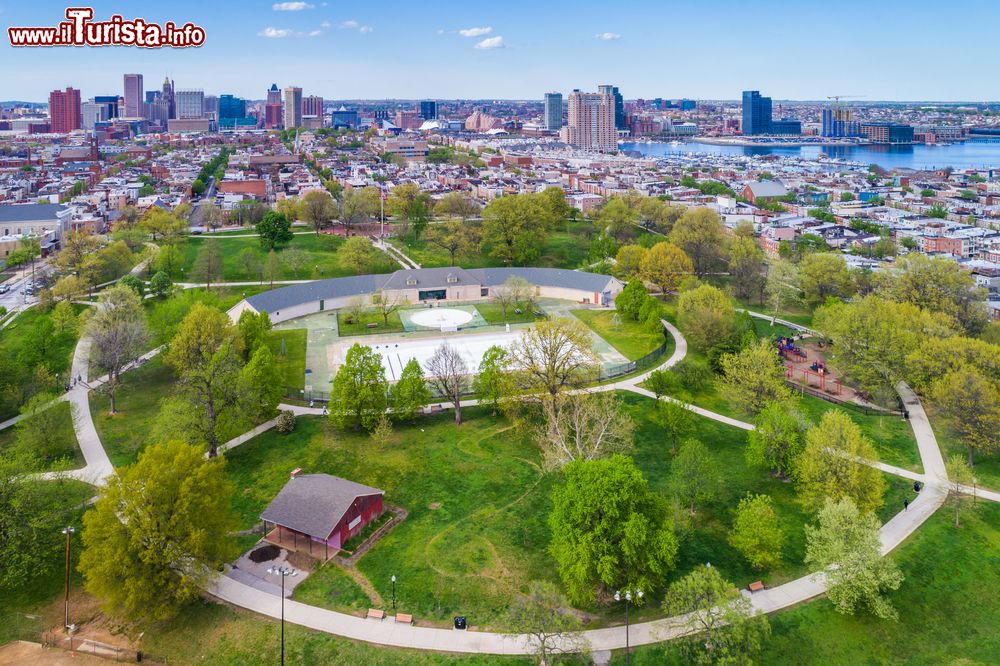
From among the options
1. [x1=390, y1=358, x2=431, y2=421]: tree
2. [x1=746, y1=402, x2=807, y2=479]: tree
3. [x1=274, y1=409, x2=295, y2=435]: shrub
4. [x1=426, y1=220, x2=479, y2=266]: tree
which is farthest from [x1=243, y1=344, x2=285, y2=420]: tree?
[x1=426, y1=220, x2=479, y2=266]: tree

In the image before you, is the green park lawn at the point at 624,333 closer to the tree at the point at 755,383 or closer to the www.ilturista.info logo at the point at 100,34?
the tree at the point at 755,383

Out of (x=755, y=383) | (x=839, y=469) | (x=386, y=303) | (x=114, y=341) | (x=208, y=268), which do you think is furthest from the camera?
(x=208, y=268)

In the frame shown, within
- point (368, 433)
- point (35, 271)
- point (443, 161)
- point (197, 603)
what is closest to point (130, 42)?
point (368, 433)

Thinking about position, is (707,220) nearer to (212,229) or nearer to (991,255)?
(991,255)

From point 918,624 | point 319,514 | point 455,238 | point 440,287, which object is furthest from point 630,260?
point 319,514

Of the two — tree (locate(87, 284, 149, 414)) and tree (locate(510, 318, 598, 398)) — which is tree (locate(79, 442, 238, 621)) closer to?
tree (locate(510, 318, 598, 398))

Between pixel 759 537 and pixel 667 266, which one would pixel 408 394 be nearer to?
pixel 759 537
